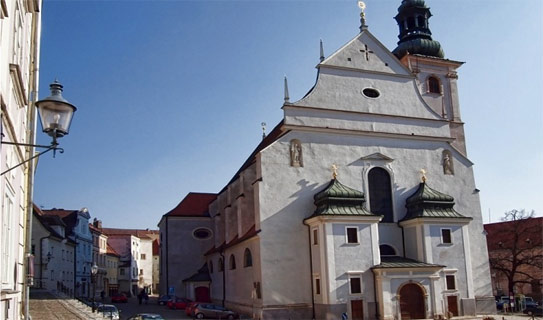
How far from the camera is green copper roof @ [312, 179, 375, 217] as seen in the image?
27234 millimetres

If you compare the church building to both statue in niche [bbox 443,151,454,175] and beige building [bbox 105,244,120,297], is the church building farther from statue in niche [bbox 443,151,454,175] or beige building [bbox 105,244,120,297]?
beige building [bbox 105,244,120,297]

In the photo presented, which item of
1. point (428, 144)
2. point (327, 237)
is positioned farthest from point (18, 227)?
point (428, 144)

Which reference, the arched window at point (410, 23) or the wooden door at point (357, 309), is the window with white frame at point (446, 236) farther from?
the arched window at point (410, 23)

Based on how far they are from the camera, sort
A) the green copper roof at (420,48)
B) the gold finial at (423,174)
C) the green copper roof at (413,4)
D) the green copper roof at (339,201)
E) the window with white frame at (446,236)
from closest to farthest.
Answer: the green copper roof at (339,201)
the window with white frame at (446,236)
the gold finial at (423,174)
the green copper roof at (420,48)
the green copper roof at (413,4)

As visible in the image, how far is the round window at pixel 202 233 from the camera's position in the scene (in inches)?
1736

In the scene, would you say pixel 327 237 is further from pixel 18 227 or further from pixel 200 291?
pixel 18 227

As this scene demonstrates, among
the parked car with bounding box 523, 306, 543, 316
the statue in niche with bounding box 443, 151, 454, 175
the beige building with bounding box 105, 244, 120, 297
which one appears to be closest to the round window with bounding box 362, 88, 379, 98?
the statue in niche with bounding box 443, 151, 454, 175

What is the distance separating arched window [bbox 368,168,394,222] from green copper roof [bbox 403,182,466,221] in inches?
40.6

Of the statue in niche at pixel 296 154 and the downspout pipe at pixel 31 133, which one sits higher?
the statue in niche at pixel 296 154

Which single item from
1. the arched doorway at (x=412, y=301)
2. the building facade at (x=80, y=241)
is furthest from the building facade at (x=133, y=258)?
the arched doorway at (x=412, y=301)

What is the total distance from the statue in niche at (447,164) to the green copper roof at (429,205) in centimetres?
245

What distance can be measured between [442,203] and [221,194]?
18.8 metres

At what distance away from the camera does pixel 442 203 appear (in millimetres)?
29516

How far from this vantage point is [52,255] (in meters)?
44.3
